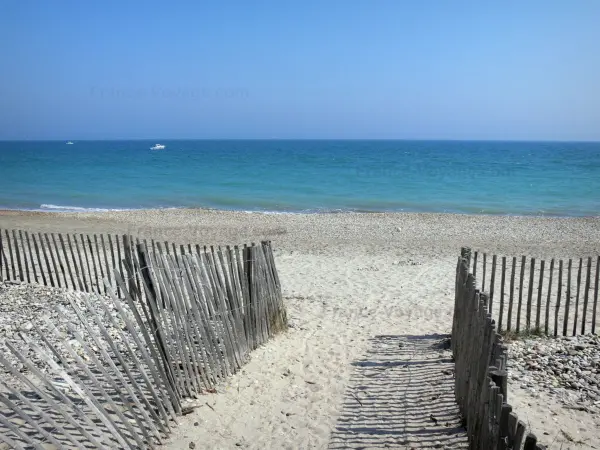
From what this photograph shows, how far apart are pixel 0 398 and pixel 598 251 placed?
17.4 metres

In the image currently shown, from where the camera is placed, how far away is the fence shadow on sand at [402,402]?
196 inches

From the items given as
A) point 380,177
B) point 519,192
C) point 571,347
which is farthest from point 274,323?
point 380,177

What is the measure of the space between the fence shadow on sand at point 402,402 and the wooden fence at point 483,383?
0.25 m

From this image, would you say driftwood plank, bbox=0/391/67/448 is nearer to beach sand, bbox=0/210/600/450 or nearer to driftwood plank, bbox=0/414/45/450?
driftwood plank, bbox=0/414/45/450

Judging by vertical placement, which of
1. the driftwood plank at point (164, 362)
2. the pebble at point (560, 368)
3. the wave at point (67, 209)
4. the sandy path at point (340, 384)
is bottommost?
the wave at point (67, 209)

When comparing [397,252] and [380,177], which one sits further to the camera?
[380,177]

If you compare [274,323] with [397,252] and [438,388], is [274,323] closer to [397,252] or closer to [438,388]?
[438,388]

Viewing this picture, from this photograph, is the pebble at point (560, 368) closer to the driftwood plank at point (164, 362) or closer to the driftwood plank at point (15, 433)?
the driftwood plank at point (164, 362)

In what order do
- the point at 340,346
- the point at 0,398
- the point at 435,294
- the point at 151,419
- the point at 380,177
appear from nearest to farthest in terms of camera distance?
the point at 0,398, the point at 151,419, the point at 340,346, the point at 435,294, the point at 380,177

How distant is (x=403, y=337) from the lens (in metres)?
8.23

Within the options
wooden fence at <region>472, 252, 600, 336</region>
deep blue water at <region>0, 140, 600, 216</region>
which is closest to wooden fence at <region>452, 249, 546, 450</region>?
wooden fence at <region>472, 252, 600, 336</region>

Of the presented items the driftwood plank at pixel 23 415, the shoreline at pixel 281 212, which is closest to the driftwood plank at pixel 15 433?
the driftwood plank at pixel 23 415

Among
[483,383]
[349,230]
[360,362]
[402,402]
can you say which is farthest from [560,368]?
[349,230]

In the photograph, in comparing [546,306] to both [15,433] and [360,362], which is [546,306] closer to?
[360,362]
